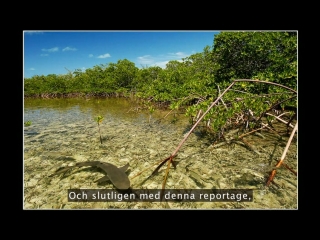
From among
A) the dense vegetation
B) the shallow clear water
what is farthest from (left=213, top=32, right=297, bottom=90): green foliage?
the shallow clear water

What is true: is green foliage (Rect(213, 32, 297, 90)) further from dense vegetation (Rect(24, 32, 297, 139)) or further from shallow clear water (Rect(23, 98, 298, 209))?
shallow clear water (Rect(23, 98, 298, 209))

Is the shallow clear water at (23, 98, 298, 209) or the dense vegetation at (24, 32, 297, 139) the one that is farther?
the dense vegetation at (24, 32, 297, 139)

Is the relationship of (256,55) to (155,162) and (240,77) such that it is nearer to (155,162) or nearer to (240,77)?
(240,77)

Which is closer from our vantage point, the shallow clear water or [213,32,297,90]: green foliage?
the shallow clear water

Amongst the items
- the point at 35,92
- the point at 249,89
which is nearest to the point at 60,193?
the point at 249,89

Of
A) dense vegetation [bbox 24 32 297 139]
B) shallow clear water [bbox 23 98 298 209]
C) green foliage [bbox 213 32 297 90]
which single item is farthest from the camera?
green foliage [bbox 213 32 297 90]

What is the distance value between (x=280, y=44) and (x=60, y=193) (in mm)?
9228

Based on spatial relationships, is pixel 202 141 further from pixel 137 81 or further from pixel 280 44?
pixel 137 81

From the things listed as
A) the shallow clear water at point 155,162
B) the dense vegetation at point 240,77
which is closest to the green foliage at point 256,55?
the dense vegetation at point 240,77

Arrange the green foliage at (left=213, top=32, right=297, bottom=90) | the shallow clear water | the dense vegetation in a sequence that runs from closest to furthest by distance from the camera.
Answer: the shallow clear water, the dense vegetation, the green foliage at (left=213, top=32, right=297, bottom=90)

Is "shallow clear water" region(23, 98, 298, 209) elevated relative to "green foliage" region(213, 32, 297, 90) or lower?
lower

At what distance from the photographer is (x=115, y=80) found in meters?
37.2

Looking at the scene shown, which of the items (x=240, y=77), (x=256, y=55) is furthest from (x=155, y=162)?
(x=240, y=77)

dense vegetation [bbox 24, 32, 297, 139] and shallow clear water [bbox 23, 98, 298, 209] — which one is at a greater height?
dense vegetation [bbox 24, 32, 297, 139]
